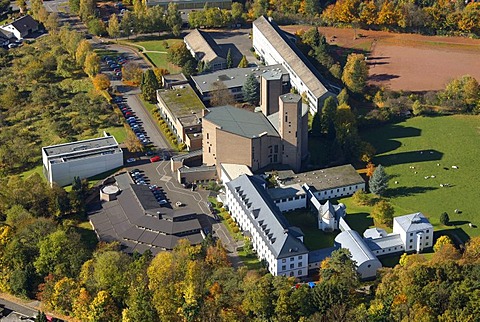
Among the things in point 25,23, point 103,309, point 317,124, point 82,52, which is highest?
point 25,23

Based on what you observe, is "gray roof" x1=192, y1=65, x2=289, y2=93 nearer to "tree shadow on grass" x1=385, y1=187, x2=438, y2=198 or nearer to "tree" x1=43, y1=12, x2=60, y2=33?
"tree shadow on grass" x1=385, y1=187, x2=438, y2=198

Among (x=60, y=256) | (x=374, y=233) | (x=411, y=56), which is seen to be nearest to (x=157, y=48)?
(x=411, y=56)

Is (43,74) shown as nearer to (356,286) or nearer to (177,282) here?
(177,282)

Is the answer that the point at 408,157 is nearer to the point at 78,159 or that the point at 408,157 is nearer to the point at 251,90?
the point at 251,90

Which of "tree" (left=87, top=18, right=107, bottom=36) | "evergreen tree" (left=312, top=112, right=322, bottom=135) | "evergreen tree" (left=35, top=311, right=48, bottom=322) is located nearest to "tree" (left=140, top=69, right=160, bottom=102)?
"evergreen tree" (left=312, top=112, right=322, bottom=135)

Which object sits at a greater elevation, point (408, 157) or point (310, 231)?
point (408, 157)

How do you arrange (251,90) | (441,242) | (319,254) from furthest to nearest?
(251,90)
(441,242)
(319,254)
